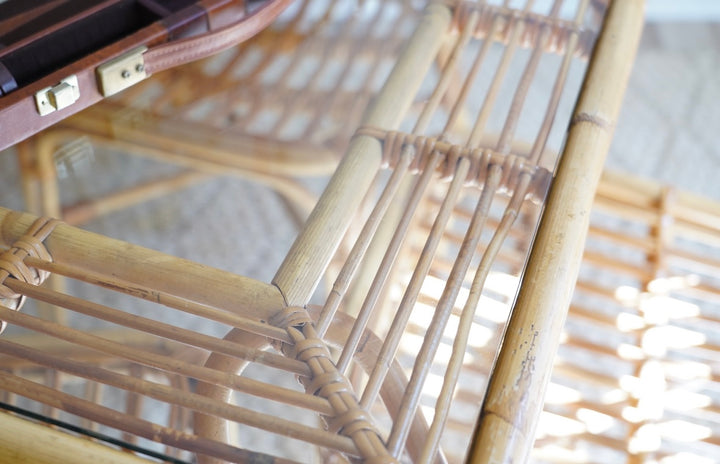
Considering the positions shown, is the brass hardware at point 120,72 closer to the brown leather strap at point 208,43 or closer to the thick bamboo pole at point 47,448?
the brown leather strap at point 208,43

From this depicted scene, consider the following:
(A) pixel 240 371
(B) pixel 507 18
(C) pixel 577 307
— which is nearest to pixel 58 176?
(A) pixel 240 371

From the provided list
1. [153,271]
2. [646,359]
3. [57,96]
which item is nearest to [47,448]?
[153,271]

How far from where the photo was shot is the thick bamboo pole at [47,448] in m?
0.35

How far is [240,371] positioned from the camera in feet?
1.38

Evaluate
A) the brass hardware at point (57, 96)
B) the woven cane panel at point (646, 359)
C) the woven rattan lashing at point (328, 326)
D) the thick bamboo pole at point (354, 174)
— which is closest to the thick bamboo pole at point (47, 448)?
the woven rattan lashing at point (328, 326)

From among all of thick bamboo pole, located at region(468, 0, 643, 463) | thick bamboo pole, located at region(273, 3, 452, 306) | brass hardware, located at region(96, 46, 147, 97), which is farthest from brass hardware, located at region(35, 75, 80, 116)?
thick bamboo pole, located at region(468, 0, 643, 463)

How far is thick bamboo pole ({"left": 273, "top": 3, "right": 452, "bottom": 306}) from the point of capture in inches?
18.5

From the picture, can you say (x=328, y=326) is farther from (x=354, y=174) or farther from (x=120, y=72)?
(x=120, y=72)

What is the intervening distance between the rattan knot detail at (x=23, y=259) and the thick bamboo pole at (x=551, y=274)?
281 millimetres

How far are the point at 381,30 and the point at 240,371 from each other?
0.52 metres

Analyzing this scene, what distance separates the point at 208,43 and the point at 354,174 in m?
0.17

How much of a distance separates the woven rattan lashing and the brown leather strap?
0.14 metres

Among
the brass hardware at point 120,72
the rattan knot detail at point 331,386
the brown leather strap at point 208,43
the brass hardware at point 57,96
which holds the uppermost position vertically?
the brown leather strap at point 208,43

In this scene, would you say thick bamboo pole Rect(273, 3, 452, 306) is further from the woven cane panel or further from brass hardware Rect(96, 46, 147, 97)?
the woven cane panel
